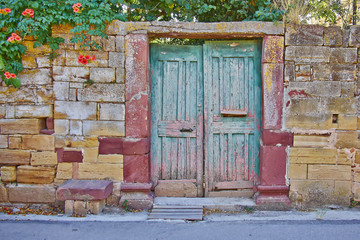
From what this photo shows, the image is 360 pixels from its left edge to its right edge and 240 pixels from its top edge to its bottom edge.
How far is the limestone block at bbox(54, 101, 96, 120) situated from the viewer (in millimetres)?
3957

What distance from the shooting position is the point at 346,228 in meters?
3.39

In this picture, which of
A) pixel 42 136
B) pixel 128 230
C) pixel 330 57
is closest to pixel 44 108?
pixel 42 136

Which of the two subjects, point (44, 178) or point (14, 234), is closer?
point (14, 234)

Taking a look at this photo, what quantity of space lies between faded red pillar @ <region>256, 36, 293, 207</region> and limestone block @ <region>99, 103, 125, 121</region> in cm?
184

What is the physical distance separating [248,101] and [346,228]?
6.14 feet

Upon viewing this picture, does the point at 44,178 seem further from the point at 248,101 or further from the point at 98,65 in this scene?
the point at 248,101

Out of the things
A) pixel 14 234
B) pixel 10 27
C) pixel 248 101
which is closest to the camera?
pixel 14 234

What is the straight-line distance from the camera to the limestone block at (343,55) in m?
3.91

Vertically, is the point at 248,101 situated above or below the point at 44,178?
above

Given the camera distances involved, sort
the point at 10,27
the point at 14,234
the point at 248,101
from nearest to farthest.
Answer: the point at 14,234 < the point at 10,27 < the point at 248,101

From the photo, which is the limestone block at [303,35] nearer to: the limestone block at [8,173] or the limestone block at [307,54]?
the limestone block at [307,54]

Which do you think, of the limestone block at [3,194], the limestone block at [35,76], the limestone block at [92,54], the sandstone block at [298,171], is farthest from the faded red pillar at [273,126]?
the limestone block at [3,194]

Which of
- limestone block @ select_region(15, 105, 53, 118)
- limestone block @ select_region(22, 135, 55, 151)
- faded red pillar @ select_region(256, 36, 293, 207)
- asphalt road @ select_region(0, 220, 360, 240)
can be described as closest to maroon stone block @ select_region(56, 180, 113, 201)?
asphalt road @ select_region(0, 220, 360, 240)

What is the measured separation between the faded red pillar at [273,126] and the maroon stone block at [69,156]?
2.38 metres
